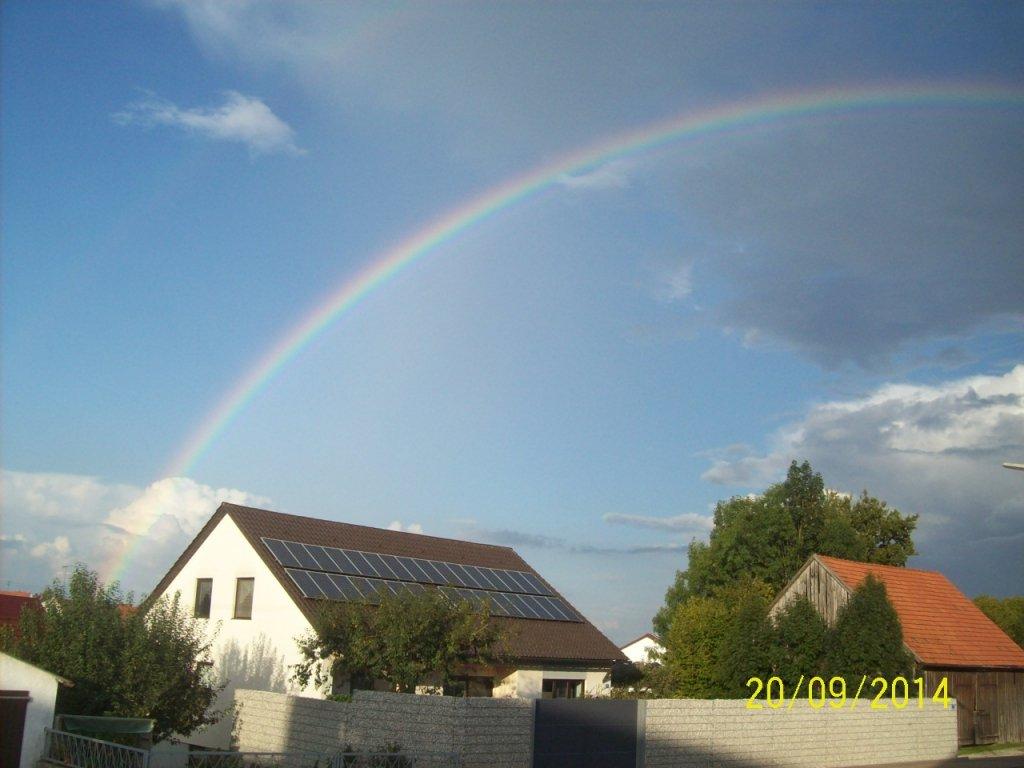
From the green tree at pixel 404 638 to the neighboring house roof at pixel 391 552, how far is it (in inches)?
113

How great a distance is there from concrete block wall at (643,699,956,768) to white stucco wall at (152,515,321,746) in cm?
1083

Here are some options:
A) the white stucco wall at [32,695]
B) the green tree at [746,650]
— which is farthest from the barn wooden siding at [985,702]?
the white stucco wall at [32,695]

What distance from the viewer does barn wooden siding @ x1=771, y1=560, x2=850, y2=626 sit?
3403cm

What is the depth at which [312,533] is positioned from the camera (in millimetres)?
33469

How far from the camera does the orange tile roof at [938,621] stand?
31.9 metres

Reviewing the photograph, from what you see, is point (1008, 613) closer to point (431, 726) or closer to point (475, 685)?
point (475, 685)

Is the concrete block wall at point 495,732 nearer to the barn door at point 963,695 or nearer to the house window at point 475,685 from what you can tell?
the house window at point 475,685

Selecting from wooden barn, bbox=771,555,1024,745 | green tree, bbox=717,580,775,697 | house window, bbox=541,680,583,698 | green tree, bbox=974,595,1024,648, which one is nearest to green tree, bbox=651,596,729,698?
green tree, bbox=717,580,775,697

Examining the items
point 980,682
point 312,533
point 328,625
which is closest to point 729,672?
point 980,682

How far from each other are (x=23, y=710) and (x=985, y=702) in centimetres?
2893

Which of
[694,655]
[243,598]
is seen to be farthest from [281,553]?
[694,655]

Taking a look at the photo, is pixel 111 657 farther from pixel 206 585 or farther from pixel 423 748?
pixel 206 585

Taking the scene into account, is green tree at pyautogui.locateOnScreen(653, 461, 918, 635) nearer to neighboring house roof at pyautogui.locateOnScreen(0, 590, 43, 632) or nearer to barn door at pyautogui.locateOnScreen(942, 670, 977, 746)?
barn door at pyautogui.locateOnScreen(942, 670, 977, 746)

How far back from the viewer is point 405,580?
107 ft
